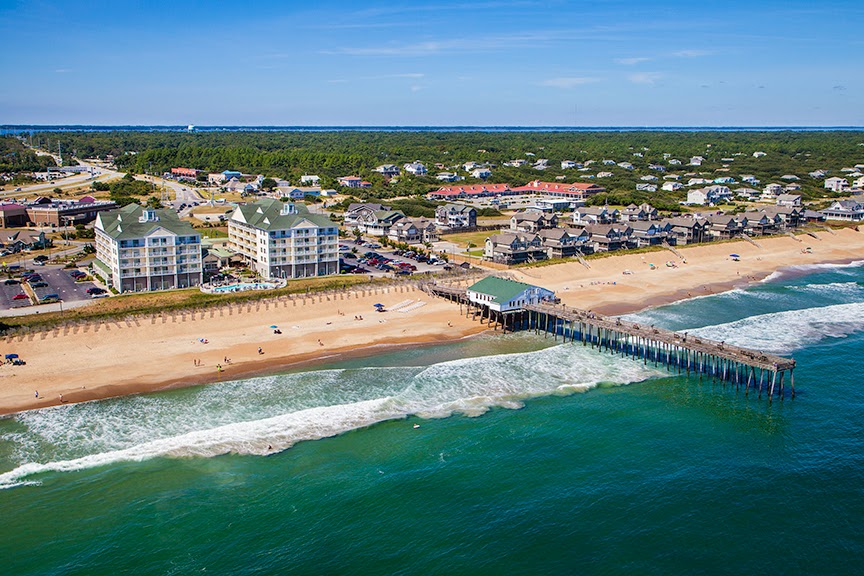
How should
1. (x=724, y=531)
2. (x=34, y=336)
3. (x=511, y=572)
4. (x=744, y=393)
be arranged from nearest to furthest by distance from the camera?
1. (x=511, y=572)
2. (x=724, y=531)
3. (x=744, y=393)
4. (x=34, y=336)

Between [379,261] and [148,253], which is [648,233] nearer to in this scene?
[379,261]

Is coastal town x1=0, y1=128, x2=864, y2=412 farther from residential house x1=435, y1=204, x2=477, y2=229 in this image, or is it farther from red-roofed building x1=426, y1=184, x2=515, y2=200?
red-roofed building x1=426, y1=184, x2=515, y2=200

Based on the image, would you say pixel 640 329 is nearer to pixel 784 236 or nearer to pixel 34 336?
pixel 34 336

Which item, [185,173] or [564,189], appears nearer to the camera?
[564,189]

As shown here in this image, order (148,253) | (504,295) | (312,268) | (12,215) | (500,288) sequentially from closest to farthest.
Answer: (504,295) → (500,288) → (148,253) → (312,268) → (12,215)

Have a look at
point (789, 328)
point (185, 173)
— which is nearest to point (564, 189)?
point (789, 328)

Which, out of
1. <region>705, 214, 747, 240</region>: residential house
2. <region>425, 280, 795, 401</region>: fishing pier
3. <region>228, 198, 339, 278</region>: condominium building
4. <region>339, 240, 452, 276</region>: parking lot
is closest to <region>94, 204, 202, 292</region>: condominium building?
<region>228, 198, 339, 278</region>: condominium building

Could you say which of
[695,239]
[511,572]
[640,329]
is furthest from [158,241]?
[695,239]
